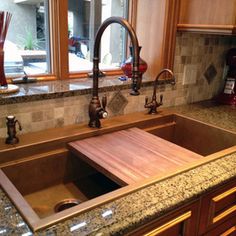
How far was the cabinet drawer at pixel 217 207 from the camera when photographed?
94cm

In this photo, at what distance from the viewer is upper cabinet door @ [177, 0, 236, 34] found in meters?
1.34

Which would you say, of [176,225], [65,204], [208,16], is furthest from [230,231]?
[208,16]

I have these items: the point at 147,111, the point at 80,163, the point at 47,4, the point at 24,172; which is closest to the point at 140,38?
the point at 147,111

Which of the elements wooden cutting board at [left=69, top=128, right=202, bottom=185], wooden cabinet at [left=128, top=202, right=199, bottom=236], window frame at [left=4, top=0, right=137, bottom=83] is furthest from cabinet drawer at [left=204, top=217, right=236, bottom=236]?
window frame at [left=4, top=0, right=137, bottom=83]

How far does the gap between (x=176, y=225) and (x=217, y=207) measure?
214mm

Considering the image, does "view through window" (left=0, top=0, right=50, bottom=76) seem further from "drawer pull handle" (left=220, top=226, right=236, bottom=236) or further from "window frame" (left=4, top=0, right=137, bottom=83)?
"drawer pull handle" (left=220, top=226, right=236, bottom=236)

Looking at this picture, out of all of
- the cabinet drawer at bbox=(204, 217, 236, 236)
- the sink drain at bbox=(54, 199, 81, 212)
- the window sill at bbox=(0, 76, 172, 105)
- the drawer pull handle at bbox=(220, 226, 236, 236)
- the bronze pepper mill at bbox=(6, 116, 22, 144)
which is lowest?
the drawer pull handle at bbox=(220, 226, 236, 236)

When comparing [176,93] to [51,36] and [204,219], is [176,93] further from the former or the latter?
[204,219]

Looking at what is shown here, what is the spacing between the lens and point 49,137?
Answer: 1177mm

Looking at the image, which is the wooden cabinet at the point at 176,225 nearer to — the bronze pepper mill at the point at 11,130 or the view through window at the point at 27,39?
the bronze pepper mill at the point at 11,130

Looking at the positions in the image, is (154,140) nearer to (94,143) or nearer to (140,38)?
(94,143)

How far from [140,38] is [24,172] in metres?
1.02

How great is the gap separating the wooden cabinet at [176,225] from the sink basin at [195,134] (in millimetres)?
538

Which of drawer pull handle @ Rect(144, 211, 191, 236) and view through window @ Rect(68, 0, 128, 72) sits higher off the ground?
view through window @ Rect(68, 0, 128, 72)
